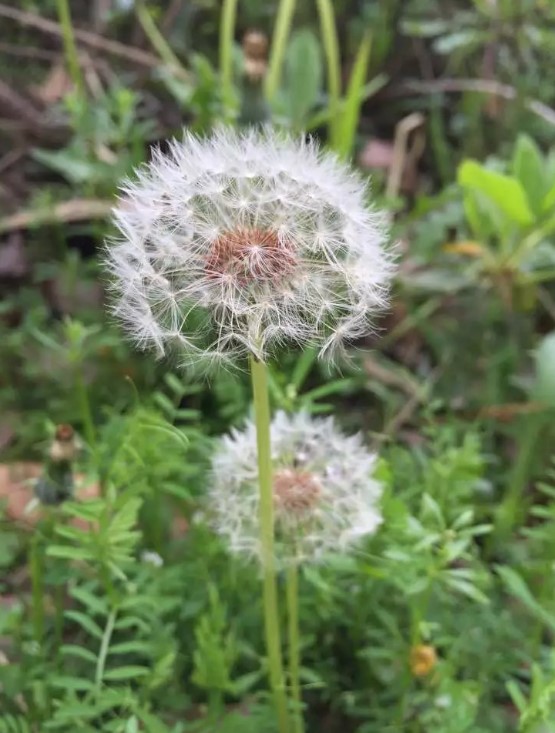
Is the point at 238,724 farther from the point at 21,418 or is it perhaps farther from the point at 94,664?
the point at 21,418

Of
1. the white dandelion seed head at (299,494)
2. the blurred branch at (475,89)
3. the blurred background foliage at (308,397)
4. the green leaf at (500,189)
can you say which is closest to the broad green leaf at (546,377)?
the blurred background foliage at (308,397)

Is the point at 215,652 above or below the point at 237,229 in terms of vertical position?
below

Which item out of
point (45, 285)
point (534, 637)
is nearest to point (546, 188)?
point (534, 637)

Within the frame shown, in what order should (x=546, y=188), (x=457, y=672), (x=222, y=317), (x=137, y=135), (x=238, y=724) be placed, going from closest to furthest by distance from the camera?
(x=222, y=317) → (x=238, y=724) → (x=457, y=672) → (x=546, y=188) → (x=137, y=135)

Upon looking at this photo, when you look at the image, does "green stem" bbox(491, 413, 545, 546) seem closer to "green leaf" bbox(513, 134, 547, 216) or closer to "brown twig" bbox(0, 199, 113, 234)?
"green leaf" bbox(513, 134, 547, 216)

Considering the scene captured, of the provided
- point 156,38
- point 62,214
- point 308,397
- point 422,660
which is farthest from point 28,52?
point 422,660

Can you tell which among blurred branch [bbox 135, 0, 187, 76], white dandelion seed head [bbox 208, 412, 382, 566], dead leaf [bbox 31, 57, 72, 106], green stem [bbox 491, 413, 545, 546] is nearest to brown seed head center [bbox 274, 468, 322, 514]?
white dandelion seed head [bbox 208, 412, 382, 566]
